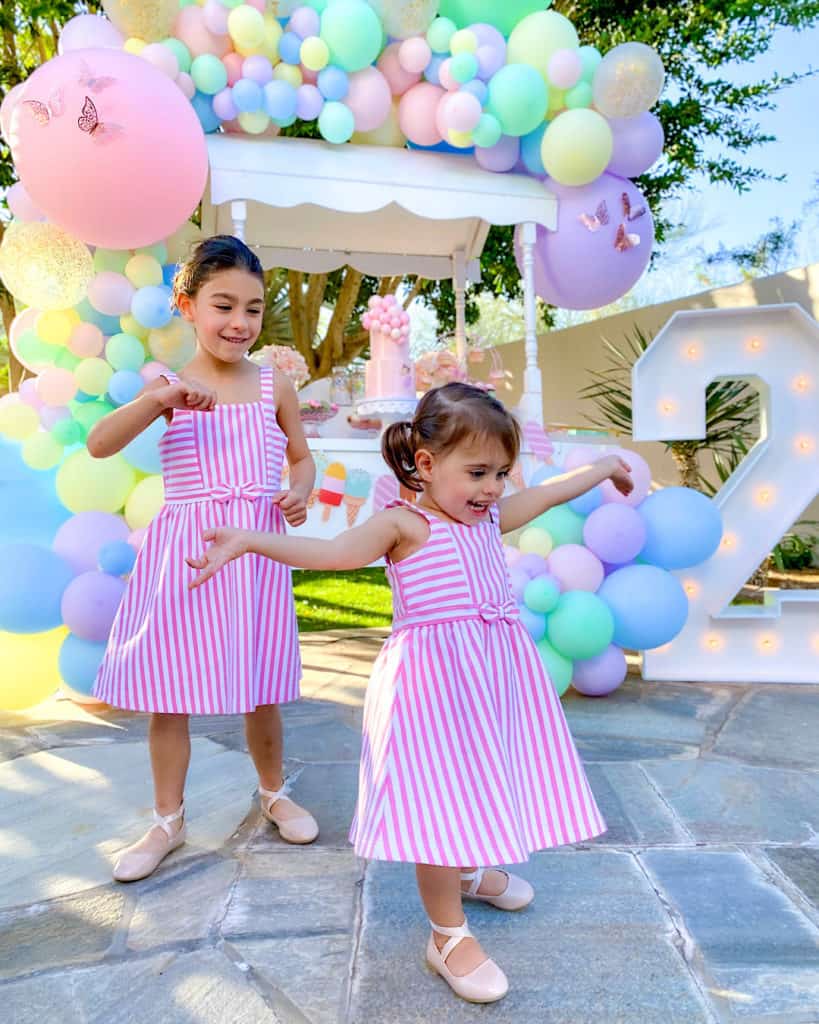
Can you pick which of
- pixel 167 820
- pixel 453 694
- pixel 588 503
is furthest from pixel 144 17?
pixel 453 694

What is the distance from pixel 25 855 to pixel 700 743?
2.19m

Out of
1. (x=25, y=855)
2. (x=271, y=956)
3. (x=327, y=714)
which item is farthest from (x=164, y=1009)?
(x=327, y=714)

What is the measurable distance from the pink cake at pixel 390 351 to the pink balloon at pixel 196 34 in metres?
1.48

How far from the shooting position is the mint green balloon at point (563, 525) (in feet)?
12.1

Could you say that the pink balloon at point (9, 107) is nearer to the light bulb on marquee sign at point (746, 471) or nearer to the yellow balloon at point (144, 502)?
the yellow balloon at point (144, 502)

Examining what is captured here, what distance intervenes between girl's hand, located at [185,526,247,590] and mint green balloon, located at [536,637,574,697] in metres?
2.19

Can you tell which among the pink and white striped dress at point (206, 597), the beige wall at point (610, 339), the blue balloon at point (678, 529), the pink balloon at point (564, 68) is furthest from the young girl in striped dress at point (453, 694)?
the beige wall at point (610, 339)

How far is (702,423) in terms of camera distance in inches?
155

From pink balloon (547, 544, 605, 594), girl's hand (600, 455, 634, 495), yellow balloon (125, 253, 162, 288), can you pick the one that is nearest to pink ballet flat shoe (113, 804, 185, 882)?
girl's hand (600, 455, 634, 495)

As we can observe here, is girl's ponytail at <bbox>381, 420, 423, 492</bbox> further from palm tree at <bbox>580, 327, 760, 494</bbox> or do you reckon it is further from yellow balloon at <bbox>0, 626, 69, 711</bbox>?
palm tree at <bbox>580, 327, 760, 494</bbox>

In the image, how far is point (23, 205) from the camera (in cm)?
383

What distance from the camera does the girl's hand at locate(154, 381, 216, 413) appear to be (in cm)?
188

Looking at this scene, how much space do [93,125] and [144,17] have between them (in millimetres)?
969

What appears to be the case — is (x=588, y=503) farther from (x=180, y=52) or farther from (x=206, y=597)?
(x=180, y=52)
